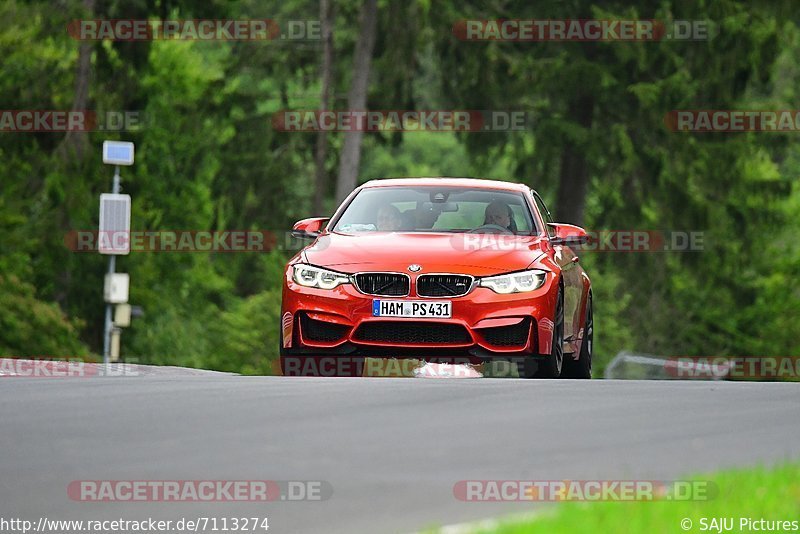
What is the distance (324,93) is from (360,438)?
4043 cm

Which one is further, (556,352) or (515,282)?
(556,352)

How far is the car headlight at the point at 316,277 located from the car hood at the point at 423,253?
5 cm

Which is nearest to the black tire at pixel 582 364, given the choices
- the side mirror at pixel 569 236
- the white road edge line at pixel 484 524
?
the side mirror at pixel 569 236

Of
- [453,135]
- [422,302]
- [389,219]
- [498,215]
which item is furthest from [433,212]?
[453,135]

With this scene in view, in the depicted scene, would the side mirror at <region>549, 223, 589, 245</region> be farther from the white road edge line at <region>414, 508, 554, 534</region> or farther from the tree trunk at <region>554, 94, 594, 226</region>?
the tree trunk at <region>554, 94, 594, 226</region>

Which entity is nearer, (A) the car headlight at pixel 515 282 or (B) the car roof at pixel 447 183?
(A) the car headlight at pixel 515 282

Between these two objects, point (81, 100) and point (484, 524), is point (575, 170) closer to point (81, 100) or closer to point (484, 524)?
point (81, 100)

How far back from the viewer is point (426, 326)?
15.4m

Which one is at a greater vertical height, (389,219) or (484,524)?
(389,219)

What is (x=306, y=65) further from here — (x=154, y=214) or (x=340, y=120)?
(x=154, y=214)

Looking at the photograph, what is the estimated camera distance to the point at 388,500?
8.32 meters

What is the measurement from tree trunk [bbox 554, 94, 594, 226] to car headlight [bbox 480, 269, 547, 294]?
3020cm

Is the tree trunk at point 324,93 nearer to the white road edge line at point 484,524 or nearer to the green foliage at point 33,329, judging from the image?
the green foliage at point 33,329

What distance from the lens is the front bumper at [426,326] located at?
15336mm
